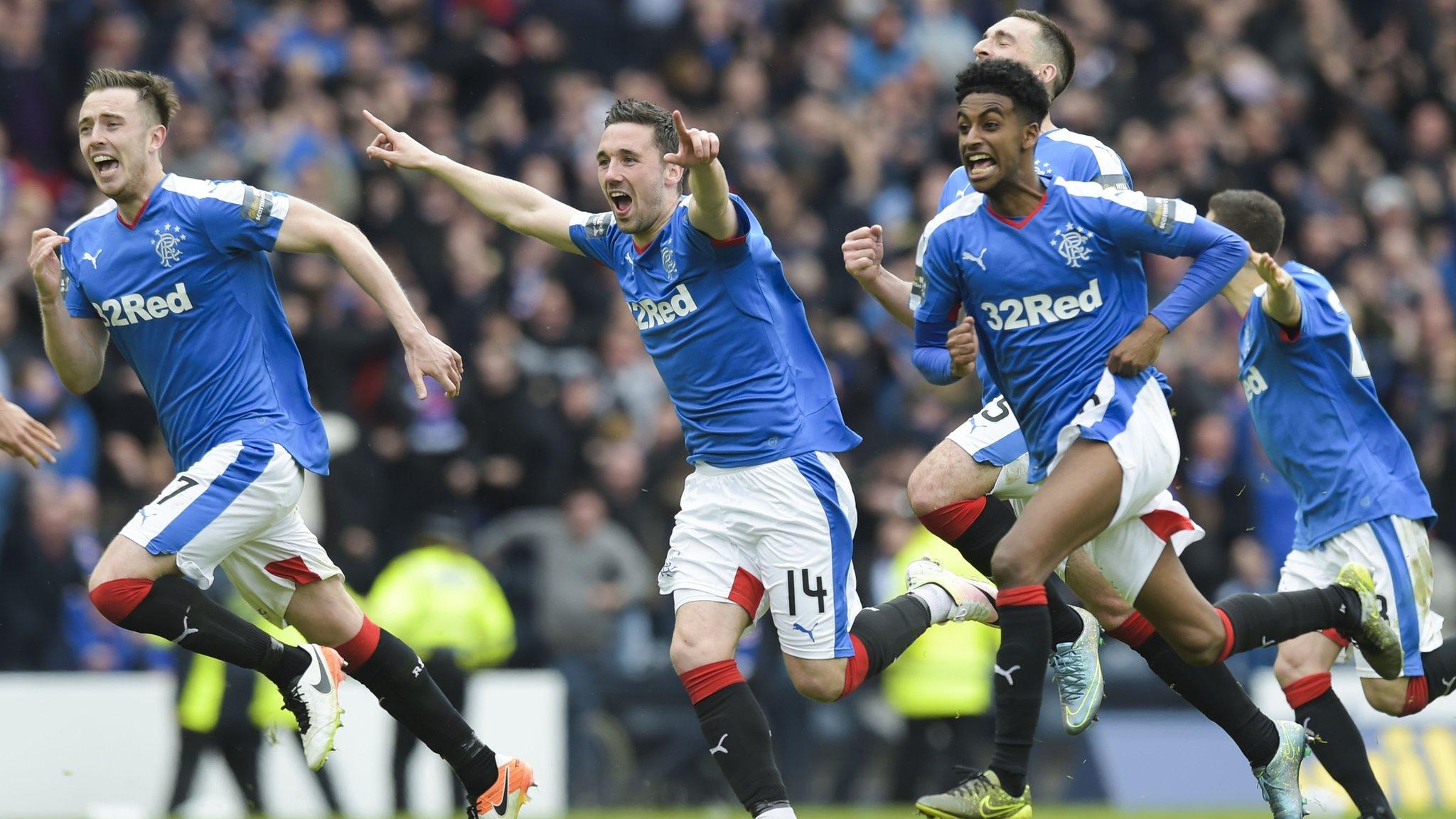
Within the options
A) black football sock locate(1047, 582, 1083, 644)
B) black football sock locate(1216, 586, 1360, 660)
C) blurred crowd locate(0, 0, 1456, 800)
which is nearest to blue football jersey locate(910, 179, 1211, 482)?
black football sock locate(1047, 582, 1083, 644)

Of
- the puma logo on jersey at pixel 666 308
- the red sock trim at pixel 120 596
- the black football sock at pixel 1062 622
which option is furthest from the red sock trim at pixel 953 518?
the red sock trim at pixel 120 596

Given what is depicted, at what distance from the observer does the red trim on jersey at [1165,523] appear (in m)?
7.92

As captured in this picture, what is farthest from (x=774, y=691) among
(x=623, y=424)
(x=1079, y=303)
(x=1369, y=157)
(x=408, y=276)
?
(x=1369, y=157)

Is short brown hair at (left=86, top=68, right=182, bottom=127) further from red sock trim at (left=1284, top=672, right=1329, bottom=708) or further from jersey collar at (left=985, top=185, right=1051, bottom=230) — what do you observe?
red sock trim at (left=1284, top=672, right=1329, bottom=708)

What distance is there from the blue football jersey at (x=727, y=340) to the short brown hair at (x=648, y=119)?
256mm

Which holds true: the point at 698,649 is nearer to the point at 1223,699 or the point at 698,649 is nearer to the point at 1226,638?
the point at 1226,638

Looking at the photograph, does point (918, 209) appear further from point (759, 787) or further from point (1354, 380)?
point (759, 787)

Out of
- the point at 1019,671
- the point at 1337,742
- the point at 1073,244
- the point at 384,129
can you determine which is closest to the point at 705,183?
the point at 1073,244

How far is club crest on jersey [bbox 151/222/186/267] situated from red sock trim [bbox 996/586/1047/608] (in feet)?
12.2

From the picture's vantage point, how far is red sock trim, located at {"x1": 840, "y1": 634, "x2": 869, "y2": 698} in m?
7.91

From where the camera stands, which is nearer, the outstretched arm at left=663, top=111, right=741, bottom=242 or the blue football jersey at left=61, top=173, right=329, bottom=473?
the outstretched arm at left=663, top=111, right=741, bottom=242

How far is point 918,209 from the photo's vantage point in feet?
55.3

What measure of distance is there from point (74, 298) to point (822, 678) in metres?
3.62

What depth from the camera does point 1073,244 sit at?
24.6ft
